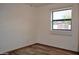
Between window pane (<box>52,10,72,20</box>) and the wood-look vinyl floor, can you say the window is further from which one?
the wood-look vinyl floor

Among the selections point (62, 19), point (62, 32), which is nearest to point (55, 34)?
point (62, 32)

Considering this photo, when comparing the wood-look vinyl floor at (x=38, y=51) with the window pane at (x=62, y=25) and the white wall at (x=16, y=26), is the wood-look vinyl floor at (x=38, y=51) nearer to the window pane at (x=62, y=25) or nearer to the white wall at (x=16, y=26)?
the white wall at (x=16, y=26)

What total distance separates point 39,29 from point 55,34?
12.7 inches

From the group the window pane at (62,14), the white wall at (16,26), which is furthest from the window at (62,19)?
the white wall at (16,26)

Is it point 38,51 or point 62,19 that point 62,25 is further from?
point 38,51

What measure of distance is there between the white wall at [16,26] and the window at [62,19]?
40 cm

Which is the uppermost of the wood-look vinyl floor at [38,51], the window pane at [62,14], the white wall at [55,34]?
the window pane at [62,14]

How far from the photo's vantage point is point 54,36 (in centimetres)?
212

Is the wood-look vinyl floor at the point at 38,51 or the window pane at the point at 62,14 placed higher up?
the window pane at the point at 62,14

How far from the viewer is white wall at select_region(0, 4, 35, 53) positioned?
1951 millimetres

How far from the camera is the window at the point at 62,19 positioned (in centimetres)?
200

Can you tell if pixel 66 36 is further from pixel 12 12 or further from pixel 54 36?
pixel 12 12

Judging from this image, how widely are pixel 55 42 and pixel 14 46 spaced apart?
0.77 m

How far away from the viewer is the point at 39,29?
2154 millimetres
